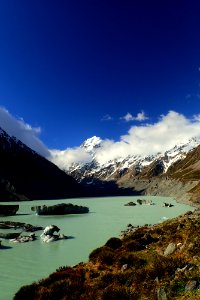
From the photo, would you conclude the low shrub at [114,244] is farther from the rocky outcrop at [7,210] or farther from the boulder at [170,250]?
the rocky outcrop at [7,210]

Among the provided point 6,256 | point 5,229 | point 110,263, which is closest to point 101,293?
point 110,263

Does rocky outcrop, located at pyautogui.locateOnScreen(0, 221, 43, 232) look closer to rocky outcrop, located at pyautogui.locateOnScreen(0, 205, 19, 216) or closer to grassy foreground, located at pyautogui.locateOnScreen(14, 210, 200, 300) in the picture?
grassy foreground, located at pyautogui.locateOnScreen(14, 210, 200, 300)

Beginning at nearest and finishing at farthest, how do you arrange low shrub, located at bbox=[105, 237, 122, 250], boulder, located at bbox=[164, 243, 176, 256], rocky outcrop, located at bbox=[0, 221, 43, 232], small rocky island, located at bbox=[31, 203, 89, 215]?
boulder, located at bbox=[164, 243, 176, 256]
low shrub, located at bbox=[105, 237, 122, 250]
rocky outcrop, located at bbox=[0, 221, 43, 232]
small rocky island, located at bbox=[31, 203, 89, 215]

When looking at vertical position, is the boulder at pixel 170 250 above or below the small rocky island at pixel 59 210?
below

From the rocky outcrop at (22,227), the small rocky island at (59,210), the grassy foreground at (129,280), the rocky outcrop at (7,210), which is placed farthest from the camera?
the small rocky island at (59,210)

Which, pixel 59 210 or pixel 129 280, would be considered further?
pixel 59 210

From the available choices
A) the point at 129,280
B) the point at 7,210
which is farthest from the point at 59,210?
the point at 129,280

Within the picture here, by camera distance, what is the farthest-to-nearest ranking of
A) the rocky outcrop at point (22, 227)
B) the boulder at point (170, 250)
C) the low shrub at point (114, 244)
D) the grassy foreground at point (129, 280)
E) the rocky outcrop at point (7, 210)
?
the rocky outcrop at point (7, 210) → the rocky outcrop at point (22, 227) → the low shrub at point (114, 244) → the boulder at point (170, 250) → the grassy foreground at point (129, 280)

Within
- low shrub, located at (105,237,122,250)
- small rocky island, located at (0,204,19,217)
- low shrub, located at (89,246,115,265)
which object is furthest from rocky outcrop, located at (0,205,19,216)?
low shrub, located at (89,246,115,265)

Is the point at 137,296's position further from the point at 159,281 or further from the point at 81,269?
the point at 81,269

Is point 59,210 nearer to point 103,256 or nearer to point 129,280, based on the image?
point 103,256

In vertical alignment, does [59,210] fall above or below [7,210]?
below

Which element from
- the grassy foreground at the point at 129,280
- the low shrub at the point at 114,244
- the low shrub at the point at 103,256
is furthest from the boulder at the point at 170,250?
the low shrub at the point at 114,244
